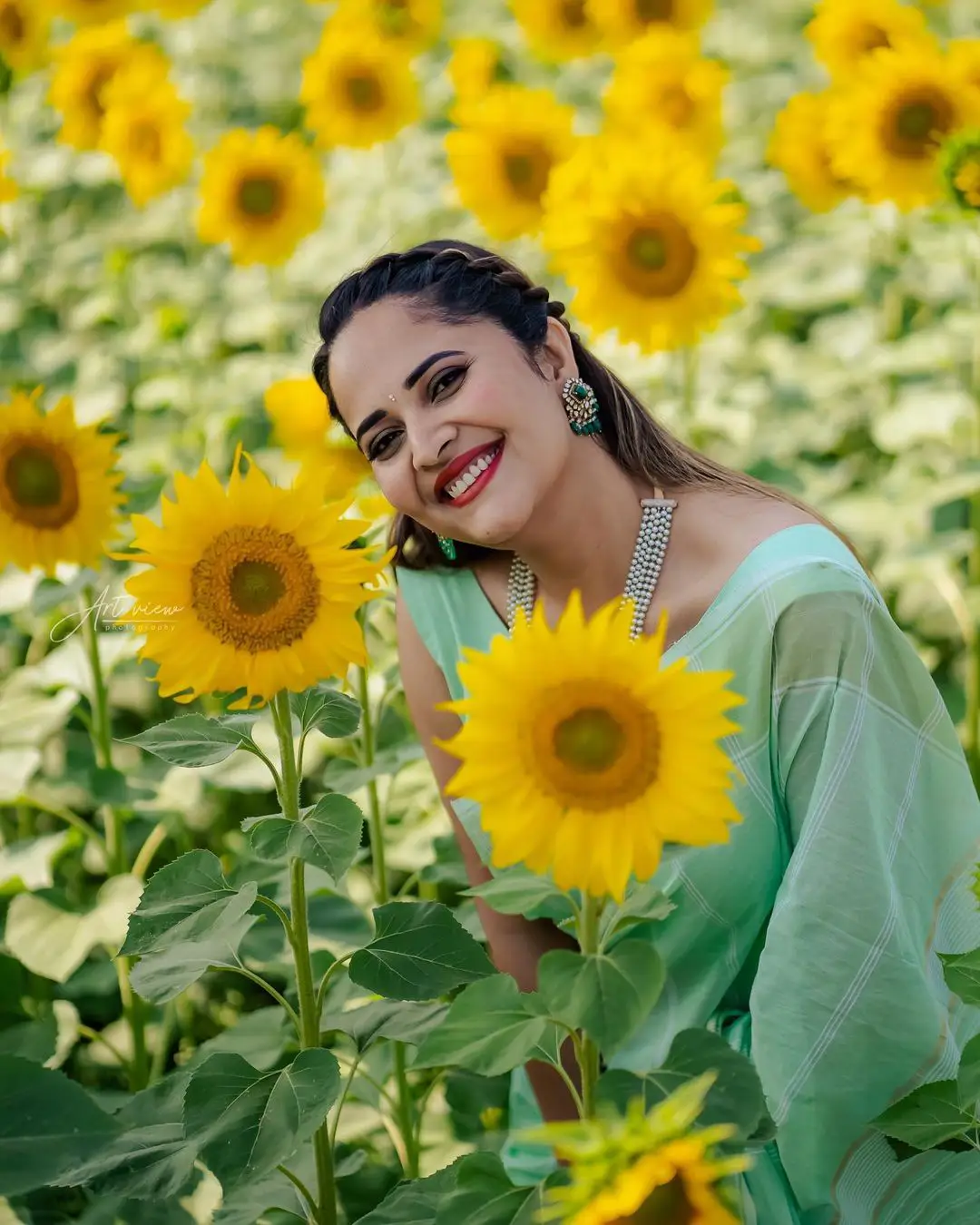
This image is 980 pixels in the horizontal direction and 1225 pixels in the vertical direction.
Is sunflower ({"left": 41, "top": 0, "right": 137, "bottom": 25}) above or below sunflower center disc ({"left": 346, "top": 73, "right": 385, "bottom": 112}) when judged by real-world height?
above

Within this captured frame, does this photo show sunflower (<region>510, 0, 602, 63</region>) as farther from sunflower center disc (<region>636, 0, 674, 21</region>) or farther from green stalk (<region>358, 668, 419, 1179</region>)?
green stalk (<region>358, 668, 419, 1179</region>)

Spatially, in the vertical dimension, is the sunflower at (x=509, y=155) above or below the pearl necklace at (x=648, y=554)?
above

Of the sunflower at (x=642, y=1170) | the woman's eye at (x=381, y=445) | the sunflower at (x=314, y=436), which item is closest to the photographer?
the sunflower at (x=642, y=1170)

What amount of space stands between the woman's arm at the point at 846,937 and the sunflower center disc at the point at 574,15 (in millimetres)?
2282

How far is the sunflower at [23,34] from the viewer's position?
348cm

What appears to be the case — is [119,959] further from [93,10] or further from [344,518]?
[93,10]

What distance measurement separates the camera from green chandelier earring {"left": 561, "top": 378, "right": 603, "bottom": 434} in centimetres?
157

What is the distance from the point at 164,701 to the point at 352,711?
1552 millimetres

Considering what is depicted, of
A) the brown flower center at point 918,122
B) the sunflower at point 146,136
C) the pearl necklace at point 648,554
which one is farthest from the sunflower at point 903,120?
the sunflower at point 146,136

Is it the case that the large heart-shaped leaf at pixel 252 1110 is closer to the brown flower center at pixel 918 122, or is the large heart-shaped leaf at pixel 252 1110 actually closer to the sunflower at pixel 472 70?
the brown flower center at pixel 918 122

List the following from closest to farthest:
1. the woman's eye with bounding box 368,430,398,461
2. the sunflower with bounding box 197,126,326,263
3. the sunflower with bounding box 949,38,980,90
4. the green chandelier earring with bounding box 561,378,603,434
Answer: the woman's eye with bounding box 368,430,398,461 → the green chandelier earring with bounding box 561,378,603,434 → the sunflower with bounding box 949,38,980,90 → the sunflower with bounding box 197,126,326,263

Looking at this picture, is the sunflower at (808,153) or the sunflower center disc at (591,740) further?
the sunflower at (808,153)

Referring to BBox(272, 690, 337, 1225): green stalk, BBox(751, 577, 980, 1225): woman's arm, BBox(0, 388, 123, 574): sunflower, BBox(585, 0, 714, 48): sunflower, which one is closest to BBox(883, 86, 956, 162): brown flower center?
BBox(585, 0, 714, 48): sunflower

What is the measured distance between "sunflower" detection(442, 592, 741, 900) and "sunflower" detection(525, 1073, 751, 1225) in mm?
142
